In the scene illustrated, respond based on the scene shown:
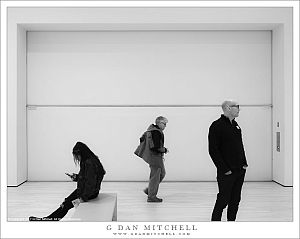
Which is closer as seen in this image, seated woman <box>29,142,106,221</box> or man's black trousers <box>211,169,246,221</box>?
man's black trousers <box>211,169,246,221</box>

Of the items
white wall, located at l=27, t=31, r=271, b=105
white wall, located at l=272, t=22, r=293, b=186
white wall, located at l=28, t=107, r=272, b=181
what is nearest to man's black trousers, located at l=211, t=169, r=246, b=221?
white wall, located at l=272, t=22, r=293, b=186

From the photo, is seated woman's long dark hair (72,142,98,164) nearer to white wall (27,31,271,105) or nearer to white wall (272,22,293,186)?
white wall (27,31,271,105)

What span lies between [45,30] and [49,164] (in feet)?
10.5

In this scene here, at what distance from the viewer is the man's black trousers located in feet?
20.4

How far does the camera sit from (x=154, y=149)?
8.95 metres

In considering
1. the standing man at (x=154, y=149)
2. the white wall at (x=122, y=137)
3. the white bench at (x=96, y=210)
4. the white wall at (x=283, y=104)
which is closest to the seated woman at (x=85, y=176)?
the white bench at (x=96, y=210)

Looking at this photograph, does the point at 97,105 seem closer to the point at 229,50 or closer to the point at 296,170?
the point at 229,50

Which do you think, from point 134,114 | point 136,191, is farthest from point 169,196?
point 134,114

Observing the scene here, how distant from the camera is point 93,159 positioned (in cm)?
682

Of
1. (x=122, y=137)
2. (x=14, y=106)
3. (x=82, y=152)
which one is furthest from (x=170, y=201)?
(x=14, y=106)

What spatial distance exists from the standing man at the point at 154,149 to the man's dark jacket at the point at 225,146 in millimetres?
2804

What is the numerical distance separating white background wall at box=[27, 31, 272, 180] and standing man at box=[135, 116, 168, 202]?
132 inches

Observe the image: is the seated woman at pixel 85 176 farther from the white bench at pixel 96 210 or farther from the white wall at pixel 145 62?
the white wall at pixel 145 62

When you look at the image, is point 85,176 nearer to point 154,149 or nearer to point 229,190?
point 229,190
